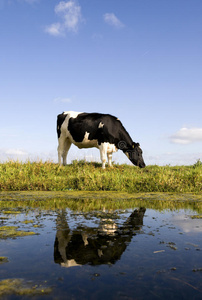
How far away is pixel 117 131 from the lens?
12.9 m

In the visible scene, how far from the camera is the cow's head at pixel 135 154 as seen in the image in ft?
44.0

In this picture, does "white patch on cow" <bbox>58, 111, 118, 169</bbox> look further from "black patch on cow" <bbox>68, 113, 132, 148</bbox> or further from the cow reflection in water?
the cow reflection in water

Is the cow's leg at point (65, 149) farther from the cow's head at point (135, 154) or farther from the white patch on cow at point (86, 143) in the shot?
the cow's head at point (135, 154)

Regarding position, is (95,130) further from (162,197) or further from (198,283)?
(198,283)

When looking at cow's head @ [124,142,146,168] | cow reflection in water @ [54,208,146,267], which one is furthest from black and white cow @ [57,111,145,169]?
cow reflection in water @ [54,208,146,267]

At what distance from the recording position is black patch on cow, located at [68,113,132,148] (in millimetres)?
12547

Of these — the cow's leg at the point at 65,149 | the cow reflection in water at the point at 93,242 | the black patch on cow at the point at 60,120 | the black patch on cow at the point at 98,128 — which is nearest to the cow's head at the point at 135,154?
the black patch on cow at the point at 98,128

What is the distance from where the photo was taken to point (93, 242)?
3.04m

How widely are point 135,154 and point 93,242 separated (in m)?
10.5

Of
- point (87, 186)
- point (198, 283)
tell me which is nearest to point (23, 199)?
point (87, 186)

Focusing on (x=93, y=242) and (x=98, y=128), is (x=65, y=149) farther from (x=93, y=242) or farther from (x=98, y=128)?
(x=93, y=242)

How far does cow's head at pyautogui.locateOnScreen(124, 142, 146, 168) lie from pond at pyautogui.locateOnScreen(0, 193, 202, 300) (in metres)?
8.38

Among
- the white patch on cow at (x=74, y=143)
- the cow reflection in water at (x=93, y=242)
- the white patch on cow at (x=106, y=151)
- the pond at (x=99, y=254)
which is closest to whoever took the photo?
the pond at (x=99, y=254)

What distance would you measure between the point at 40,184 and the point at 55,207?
323 centimetres
